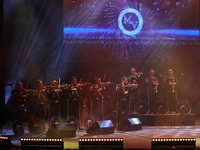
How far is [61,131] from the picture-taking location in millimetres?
10516

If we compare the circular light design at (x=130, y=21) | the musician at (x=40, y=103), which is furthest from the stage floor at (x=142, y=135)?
the circular light design at (x=130, y=21)

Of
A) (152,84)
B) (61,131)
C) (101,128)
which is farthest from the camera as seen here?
(152,84)

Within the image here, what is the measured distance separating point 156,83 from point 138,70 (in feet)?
6.04

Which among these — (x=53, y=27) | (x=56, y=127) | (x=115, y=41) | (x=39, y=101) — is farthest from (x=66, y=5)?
(x=56, y=127)

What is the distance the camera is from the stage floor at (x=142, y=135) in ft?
31.0

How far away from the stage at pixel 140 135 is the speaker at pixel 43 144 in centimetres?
223

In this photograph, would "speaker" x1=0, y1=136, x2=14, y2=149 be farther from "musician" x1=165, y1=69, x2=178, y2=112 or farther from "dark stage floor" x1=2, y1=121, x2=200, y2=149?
"musician" x1=165, y1=69, x2=178, y2=112

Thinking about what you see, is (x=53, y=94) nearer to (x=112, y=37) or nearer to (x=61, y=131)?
(x=61, y=131)

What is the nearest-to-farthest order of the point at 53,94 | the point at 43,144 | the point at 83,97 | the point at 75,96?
the point at 43,144 < the point at 53,94 < the point at 75,96 < the point at 83,97

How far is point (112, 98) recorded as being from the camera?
12789 mm

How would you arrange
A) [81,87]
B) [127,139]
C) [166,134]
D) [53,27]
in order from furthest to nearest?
[53,27] < [81,87] < [166,134] < [127,139]

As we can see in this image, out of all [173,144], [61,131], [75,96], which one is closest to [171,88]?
[75,96]

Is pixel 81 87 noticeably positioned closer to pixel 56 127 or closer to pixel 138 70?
pixel 56 127

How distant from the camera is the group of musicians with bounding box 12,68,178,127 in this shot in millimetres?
11312
